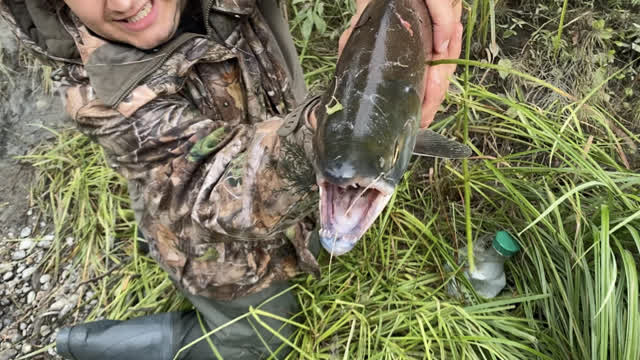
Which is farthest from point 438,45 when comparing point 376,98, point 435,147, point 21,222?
A: point 21,222

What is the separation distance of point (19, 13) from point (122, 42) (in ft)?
1.18

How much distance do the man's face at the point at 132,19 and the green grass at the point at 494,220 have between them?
97 centimetres

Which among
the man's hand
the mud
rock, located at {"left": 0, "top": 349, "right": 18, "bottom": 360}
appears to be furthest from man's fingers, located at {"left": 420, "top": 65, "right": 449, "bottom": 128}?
the mud

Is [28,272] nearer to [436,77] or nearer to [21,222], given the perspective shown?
[21,222]

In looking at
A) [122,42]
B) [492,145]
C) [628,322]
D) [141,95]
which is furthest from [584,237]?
[122,42]

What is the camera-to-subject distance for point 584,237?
1.76m

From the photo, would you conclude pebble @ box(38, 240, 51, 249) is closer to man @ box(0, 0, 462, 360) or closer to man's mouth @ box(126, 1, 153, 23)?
man @ box(0, 0, 462, 360)

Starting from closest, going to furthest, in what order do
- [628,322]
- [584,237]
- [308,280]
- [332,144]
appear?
[332,144]
[628,322]
[584,237]
[308,280]

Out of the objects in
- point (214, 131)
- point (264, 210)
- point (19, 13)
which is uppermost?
point (19, 13)

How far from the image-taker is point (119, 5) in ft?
4.49

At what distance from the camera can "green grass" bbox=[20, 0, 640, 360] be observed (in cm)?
171

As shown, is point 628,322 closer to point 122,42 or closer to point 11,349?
point 122,42

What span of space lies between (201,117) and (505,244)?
1.36 meters

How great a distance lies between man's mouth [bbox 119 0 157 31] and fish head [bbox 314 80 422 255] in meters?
0.75
